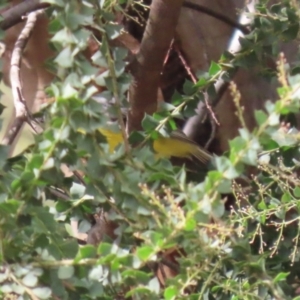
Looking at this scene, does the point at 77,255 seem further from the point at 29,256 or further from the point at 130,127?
the point at 130,127

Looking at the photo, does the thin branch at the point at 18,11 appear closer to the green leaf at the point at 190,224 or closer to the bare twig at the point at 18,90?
the bare twig at the point at 18,90

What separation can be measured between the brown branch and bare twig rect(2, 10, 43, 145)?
0.48ft

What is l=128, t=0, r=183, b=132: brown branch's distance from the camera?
732 mm

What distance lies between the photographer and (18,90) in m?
0.82

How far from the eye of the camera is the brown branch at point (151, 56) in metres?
0.73

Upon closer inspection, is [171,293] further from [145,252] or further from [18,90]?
[18,90]

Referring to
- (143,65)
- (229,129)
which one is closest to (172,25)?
(143,65)

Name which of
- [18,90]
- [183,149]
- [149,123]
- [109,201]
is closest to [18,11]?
[18,90]

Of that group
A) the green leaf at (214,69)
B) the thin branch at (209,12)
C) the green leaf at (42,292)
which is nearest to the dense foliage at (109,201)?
the green leaf at (42,292)

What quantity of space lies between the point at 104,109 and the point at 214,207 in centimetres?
13

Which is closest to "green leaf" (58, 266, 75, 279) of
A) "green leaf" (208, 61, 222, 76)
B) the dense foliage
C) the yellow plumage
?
the dense foliage

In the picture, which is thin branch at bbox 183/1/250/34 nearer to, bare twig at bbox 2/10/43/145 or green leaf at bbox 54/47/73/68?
bare twig at bbox 2/10/43/145

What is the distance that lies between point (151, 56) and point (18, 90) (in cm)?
21

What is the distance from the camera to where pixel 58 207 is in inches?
23.3
